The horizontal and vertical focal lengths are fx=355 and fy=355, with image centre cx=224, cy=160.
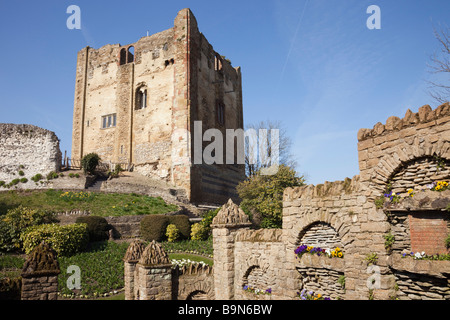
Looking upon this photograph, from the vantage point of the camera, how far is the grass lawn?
21.4 meters

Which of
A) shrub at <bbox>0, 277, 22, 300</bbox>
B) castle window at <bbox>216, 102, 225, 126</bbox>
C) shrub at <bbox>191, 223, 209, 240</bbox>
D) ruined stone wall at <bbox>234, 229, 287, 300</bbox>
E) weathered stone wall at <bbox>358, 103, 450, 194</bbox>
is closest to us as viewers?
weathered stone wall at <bbox>358, 103, 450, 194</bbox>

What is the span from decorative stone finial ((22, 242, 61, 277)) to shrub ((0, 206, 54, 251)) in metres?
10.7

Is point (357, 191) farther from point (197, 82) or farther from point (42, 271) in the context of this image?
point (197, 82)

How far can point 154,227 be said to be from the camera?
19609 mm

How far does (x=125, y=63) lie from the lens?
118 feet

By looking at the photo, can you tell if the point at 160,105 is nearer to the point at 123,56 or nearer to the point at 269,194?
the point at 123,56

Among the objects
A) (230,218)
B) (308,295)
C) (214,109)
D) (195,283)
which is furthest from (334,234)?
(214,109)

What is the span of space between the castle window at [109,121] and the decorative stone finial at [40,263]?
28.7 metres

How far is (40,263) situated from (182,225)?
12617mm

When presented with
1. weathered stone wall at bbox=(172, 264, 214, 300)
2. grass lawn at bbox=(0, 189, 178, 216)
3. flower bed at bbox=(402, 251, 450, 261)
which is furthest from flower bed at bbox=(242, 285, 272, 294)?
grass lawn at bbox=(0, 189, 178, 216)

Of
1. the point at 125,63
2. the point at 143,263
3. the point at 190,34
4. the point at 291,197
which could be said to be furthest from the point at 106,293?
the point at 125,63

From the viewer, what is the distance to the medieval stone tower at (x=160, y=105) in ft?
100

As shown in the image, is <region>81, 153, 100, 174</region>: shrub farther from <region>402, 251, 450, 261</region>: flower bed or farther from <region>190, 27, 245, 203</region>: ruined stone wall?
<region>402, 251, 450, 261</region>: flower bed

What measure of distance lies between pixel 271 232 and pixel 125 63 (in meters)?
30.3
